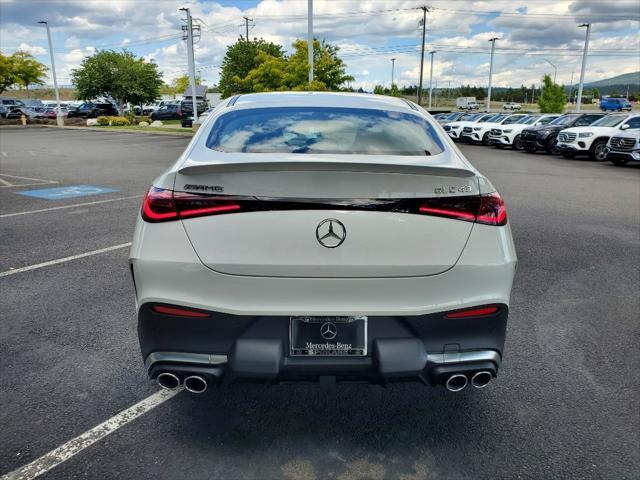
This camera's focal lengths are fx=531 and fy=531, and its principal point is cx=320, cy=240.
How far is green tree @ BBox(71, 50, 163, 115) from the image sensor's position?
50562mm

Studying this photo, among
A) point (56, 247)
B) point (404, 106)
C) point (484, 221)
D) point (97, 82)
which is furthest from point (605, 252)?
point (97, 82)

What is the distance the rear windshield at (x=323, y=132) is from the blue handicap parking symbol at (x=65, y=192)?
27.4 feet

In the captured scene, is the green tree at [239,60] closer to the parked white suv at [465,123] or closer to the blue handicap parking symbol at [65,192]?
the parked white suv at [465,123]

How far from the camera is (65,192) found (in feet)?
35.4

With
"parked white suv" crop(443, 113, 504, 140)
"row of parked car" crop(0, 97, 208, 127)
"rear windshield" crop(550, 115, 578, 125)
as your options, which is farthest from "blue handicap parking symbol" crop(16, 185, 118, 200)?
"row of parked car" crop(0, 97, 208, 127)

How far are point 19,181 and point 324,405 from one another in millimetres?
11959

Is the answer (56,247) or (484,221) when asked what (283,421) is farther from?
(56,247)

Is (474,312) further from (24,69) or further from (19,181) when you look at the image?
(24,69)

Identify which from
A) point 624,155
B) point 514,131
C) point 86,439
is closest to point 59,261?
point 86,439

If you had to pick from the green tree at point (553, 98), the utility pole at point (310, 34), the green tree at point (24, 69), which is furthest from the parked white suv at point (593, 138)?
the green tree at point (24, 69)

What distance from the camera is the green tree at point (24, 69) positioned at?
56906 mm

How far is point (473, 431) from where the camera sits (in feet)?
9.30

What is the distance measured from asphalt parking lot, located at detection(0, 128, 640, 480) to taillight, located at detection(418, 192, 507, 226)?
46.2 inches

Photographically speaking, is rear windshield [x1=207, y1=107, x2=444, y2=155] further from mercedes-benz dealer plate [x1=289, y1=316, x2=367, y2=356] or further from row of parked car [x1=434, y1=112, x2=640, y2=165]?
row of parked car [x1=434, y1=112, x2=640, y2=165]
